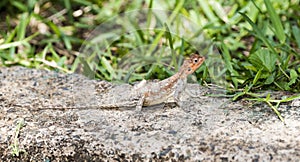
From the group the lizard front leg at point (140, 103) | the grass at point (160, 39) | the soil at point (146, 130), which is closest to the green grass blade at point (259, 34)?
the grass at point (160, 39)

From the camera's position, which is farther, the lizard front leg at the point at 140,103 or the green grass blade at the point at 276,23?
the green grass blade at the point at 276,23

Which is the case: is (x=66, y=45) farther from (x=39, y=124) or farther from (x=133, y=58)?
(x=39, y=124)

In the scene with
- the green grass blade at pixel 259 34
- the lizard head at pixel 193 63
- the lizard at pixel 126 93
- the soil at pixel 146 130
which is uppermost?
the green grass blade at pixel 259 34

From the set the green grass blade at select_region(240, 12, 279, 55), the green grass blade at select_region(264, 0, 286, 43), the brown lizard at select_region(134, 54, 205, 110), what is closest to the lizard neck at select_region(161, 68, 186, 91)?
the brown lizard at select_region(134, 54, 205, 110)

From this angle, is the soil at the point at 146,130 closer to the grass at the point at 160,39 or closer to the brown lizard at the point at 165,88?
the brown lizard at the point at 165,88

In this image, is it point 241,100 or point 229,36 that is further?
point 229,36

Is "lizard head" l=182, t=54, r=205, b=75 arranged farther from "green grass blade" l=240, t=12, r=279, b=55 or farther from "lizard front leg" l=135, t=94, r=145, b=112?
"green grass blade" l=240, t=12, r=279, b=55

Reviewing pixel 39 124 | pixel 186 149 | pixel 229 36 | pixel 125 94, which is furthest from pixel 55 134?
pixel 229 36
